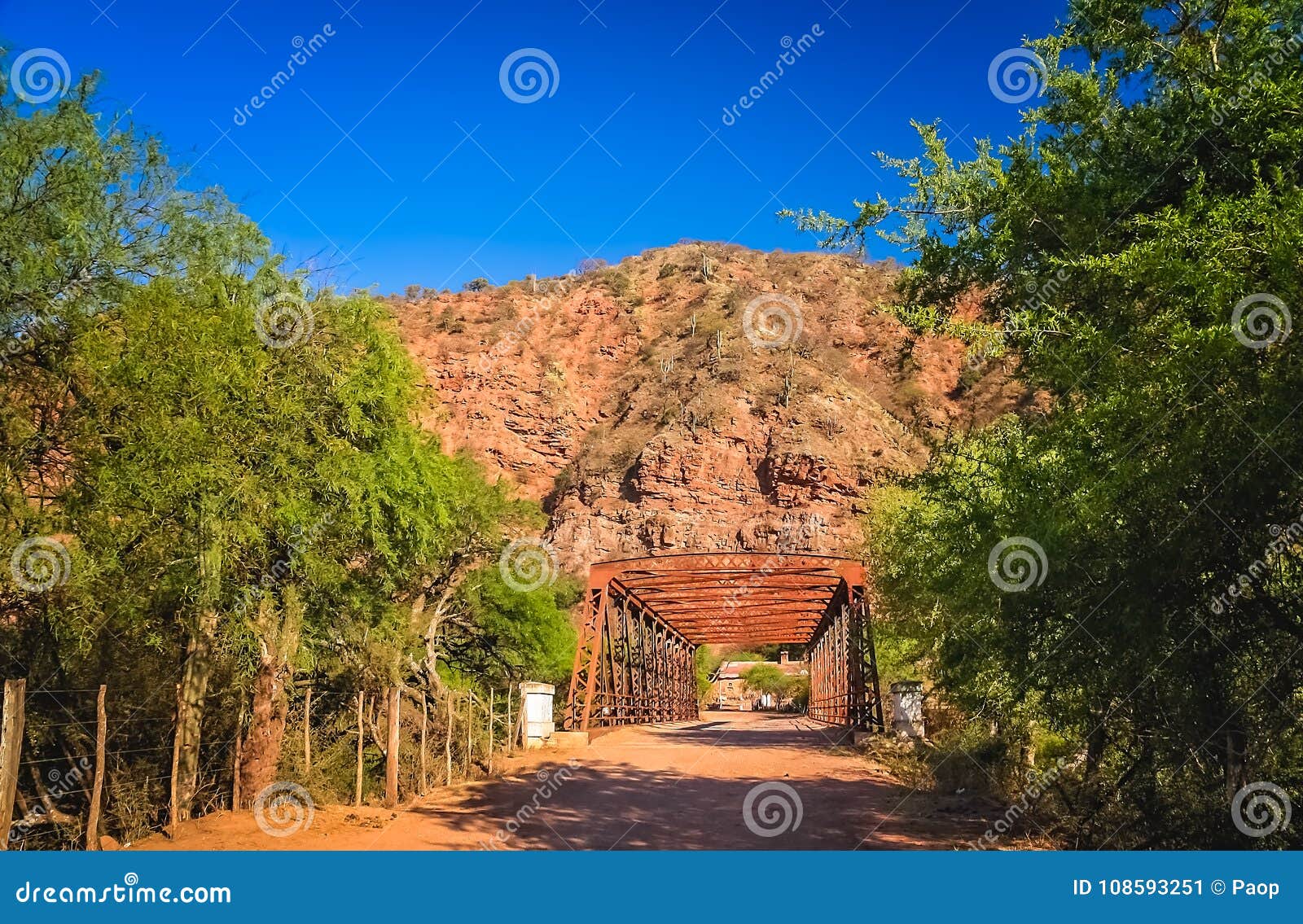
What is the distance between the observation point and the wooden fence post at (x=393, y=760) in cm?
1092

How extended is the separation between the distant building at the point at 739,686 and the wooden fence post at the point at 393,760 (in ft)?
204

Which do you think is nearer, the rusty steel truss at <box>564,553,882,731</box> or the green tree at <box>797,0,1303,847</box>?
the green tree at <box>797,0,1303,847</box>

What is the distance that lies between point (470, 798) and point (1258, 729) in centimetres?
827

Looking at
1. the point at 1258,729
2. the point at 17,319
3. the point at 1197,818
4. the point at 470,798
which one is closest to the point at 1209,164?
the point at 1258,729

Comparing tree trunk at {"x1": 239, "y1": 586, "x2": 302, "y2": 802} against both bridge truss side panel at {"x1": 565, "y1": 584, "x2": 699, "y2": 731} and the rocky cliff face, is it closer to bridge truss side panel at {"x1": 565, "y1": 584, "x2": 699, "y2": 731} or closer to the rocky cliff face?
bridge truss side panel at {"x1": 565, "y1": 584, "x2": 699, "y2": 731}

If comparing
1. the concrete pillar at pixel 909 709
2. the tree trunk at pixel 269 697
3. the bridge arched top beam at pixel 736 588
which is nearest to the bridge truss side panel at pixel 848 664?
the bridge arched top beam at pixel 736 588

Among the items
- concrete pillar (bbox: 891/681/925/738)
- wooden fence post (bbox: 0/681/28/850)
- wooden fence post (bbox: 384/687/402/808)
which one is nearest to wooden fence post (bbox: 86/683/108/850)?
wooden fence post (bbox: 0/681/28/850)

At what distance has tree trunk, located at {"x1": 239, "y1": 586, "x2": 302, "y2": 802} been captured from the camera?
35.3ft

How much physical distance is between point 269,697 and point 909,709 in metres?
13.4

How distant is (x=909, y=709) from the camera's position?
64.7ft

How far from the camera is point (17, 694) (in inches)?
273

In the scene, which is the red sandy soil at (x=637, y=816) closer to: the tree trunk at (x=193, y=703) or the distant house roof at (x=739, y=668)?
the tree trunk at (x=193, y=703)

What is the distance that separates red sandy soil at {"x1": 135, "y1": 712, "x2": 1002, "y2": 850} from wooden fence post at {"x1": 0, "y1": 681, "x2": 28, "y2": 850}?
5.43 ft

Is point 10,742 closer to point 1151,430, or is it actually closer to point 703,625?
point 1151,430
